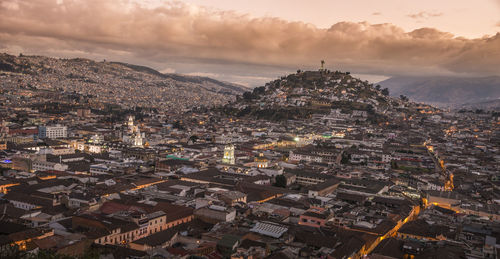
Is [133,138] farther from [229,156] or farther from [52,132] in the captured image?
[229,156]

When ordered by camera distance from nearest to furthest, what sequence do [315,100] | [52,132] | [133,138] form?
[133,138]
[52,132]
[315,100]

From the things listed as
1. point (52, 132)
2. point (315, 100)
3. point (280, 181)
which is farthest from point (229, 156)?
point (315, 100)

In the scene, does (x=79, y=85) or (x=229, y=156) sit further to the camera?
(x=79, y=85)

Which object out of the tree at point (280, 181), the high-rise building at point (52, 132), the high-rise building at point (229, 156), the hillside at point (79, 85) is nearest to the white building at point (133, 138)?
the high-rise building at point (52, 132)

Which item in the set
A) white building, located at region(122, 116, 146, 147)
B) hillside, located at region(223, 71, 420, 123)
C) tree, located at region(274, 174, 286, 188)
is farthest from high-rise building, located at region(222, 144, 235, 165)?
hillside, located at region(223, 71, 420, 123)

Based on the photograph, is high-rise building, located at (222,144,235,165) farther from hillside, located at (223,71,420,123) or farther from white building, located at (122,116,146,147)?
hillside, located at (223,71,420,123)

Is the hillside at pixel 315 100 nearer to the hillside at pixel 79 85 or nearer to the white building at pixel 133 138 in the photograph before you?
the hillside at pixel 79 85
